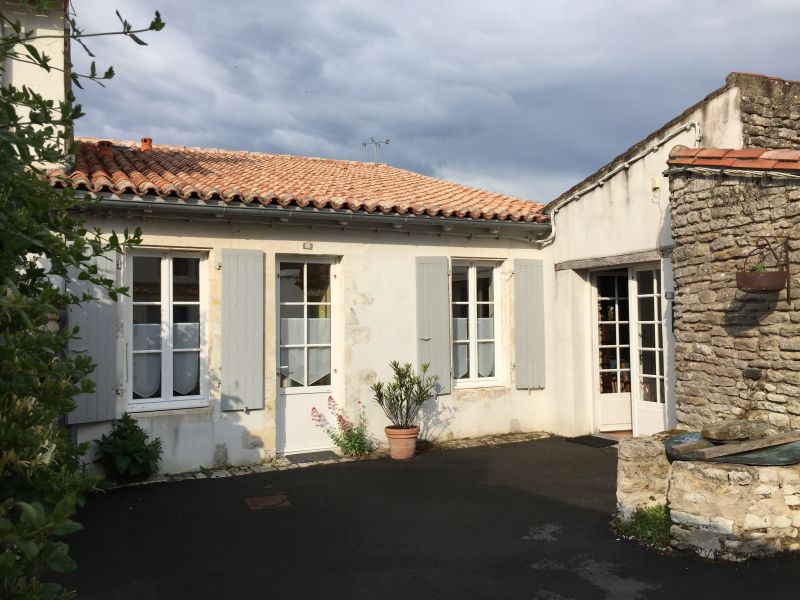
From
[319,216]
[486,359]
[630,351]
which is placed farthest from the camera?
[486,359]

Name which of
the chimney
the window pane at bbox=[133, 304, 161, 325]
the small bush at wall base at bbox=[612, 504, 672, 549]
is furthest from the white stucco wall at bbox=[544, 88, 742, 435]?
the chimney

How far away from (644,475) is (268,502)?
327cm

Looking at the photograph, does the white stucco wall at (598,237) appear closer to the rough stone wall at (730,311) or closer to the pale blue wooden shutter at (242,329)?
the rough stone wall at (730,311)

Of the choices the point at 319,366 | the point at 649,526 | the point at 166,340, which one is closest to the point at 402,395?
the point at 319,366

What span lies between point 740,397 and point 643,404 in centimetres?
255

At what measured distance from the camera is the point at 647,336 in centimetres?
803

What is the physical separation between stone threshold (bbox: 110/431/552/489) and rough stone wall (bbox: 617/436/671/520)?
11.1 feet

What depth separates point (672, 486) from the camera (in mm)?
4410

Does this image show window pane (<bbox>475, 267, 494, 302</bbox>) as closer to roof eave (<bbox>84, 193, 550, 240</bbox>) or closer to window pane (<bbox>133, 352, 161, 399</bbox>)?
roof eave (<bbox>84, 193, 550, 240</bbox>)

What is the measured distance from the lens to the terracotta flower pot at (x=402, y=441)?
7.51 m

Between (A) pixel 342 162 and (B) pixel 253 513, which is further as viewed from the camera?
(A) pixel 342 162

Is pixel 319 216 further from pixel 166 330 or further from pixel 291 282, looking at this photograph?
pixel 166 330

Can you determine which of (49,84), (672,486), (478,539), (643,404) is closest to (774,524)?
(672,486)

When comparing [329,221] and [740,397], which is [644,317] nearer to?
[740,397]
